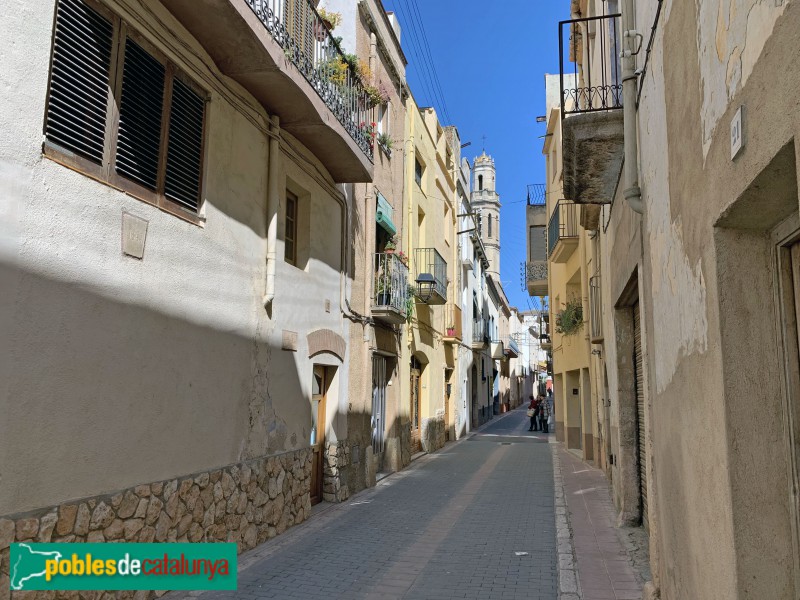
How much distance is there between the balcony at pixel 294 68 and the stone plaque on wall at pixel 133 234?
2.19 m

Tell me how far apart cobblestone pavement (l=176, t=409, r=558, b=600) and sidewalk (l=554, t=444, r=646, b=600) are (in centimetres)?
33

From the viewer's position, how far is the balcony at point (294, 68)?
6406mm

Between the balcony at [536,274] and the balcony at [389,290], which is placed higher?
the balcony at [536,274]

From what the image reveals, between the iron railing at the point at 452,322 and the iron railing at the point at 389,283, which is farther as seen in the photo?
the iron railing at the point at 452,322

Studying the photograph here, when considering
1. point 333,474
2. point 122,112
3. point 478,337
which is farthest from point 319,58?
point 478,337

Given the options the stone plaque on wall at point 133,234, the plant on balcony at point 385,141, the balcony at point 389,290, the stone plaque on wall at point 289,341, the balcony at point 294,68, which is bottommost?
the stone plaque on wall at point 289,341

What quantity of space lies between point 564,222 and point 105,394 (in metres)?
13.6

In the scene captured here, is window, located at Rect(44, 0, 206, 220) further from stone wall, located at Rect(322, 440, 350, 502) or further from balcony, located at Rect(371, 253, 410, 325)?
balcony, located at Rect(371, 253, 410, 325)

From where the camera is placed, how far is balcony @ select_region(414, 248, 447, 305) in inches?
611

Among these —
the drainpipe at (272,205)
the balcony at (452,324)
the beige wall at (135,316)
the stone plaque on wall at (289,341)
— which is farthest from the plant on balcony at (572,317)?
the drainpipe at (272,205)

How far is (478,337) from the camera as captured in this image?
29344 millimetres

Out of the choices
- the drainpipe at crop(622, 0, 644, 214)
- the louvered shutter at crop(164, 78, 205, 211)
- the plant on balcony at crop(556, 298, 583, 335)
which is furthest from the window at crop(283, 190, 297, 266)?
the plant on balcony at crop(556, 298, 583, 335)

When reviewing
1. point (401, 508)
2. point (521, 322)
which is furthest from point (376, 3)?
point (521, 322)

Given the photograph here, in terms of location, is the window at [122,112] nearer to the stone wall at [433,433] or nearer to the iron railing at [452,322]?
the stone wall at [433,433]
